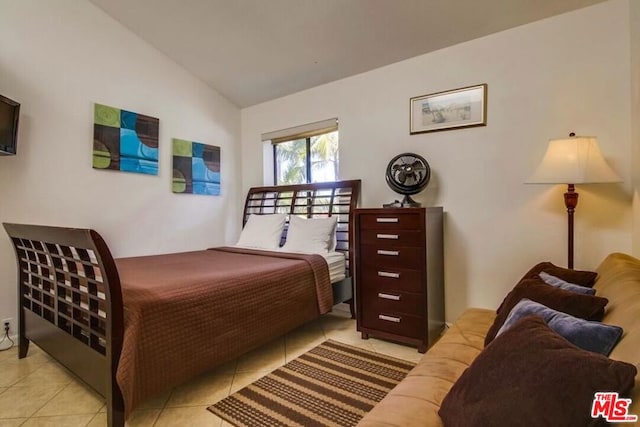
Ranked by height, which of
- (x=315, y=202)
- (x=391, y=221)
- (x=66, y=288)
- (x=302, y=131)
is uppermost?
(x=302, y=131)

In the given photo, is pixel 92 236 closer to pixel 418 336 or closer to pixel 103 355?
pixel 103 355

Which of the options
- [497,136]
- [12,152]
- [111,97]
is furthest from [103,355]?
[497,136]

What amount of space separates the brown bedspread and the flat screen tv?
110cm

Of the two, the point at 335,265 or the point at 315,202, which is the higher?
the point at 315,202

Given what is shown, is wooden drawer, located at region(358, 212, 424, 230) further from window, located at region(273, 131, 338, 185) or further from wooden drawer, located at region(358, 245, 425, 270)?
window, located at region(273, 131, 338, 185)

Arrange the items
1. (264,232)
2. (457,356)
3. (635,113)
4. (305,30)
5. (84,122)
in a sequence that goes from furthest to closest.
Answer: (264,232) < (84,122) < (305,30) < (635,113) < (457,356)

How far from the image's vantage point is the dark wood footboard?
1408 mm

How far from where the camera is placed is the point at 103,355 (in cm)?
150

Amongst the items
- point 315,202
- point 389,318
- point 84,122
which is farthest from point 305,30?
point 389,318

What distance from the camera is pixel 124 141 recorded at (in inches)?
119

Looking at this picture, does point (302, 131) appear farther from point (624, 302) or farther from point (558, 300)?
point (624, 302)

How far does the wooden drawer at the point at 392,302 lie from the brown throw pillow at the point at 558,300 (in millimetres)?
911

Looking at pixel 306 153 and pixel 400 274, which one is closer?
pixel 400 274

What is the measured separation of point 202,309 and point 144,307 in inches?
12.5
